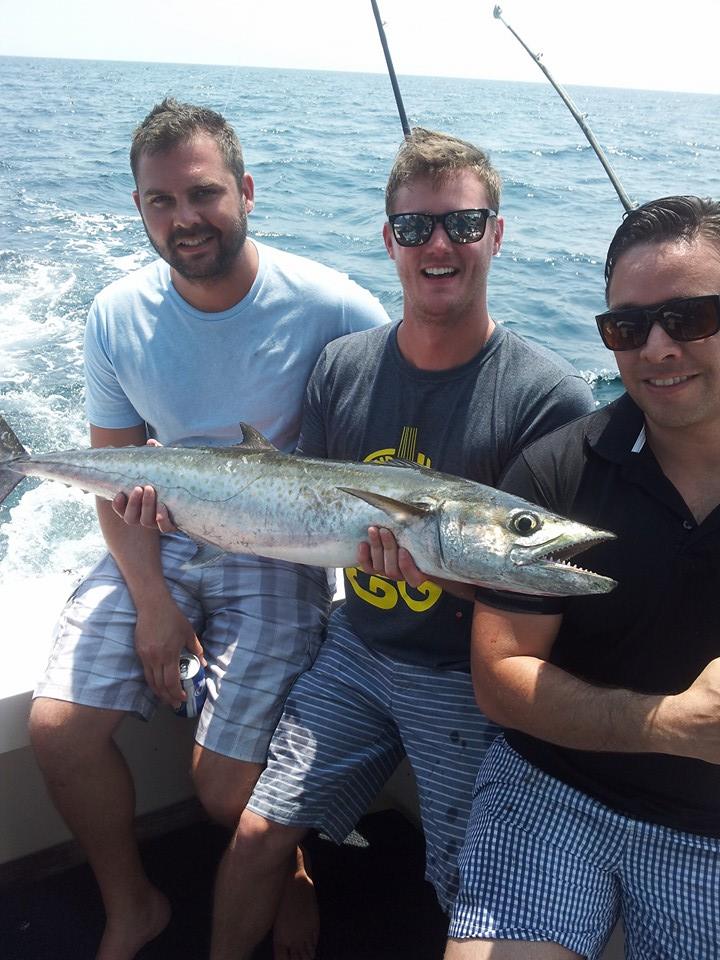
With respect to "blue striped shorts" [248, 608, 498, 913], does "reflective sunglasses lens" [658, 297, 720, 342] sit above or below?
above

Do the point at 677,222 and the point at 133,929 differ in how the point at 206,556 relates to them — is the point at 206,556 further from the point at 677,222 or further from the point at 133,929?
the point at 677,222

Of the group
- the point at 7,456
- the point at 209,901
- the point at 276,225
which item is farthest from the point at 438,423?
the point at 276,225

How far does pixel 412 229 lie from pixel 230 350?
2.69 ft

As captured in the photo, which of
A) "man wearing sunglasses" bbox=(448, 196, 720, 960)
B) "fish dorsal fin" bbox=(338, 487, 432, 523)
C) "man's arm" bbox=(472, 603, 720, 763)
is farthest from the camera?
"fish dorsal fin" bbox=(338, 487, 432, 523)

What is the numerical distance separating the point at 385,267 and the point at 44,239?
4.41 metres

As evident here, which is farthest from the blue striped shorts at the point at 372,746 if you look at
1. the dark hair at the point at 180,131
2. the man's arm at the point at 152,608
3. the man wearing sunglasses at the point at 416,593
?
the dark hair at the point at 180,131

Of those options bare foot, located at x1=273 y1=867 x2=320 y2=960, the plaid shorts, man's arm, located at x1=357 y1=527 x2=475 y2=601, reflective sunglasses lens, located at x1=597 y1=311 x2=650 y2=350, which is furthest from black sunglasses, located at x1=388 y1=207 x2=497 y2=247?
bare foot, located at x1=273 y1=867 x2=320 y2=960

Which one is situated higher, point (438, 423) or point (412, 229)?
point (412, 229)

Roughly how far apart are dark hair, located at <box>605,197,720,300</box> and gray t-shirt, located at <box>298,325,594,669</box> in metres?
0.59

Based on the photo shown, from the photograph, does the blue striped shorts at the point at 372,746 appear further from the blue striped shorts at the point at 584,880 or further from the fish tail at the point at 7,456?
the fish tail at the point at 7,456

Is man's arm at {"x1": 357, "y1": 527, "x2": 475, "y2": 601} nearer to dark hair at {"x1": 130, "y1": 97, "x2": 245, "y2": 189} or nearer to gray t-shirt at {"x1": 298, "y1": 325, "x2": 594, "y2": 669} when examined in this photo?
gray t-shirt at {"x1": 298, "y1": 325, "x2": 594, "y2": 669}

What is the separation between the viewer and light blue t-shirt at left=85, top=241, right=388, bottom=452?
2988mm

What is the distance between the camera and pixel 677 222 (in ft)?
6.34

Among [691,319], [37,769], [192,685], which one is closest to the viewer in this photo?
[691,319]
